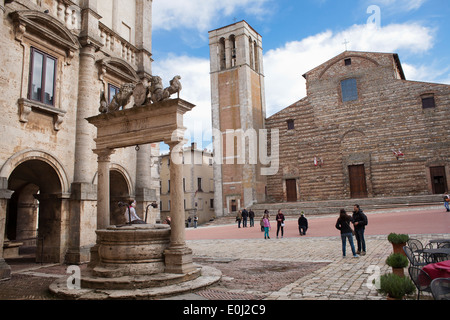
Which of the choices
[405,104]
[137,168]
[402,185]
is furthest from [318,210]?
[137,168]

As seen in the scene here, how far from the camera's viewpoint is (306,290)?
20.4 ft

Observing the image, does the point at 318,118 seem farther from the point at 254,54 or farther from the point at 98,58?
the point at 98,58

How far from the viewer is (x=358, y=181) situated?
33.5 meters

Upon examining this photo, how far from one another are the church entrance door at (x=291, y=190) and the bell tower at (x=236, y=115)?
2.89 m

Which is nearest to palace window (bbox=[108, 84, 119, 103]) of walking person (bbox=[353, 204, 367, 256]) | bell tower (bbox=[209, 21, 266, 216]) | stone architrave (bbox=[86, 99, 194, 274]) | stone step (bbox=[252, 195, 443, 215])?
stone architrave (bbox=[86, 99, 194, 274])

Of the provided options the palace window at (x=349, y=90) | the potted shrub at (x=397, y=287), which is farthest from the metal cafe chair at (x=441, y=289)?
the palace window at (x=349, y=90)

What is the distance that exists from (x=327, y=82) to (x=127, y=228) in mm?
33780

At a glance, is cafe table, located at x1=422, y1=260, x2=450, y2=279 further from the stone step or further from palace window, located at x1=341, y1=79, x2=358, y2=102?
palace window, located at x1=341, y1=79, x2=358, y2=102

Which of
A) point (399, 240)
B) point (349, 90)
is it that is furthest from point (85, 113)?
point (349, 90)

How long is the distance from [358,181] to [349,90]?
31.5 ft

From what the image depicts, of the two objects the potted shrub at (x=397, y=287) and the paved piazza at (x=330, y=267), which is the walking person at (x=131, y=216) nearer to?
the paved piazza at (x=330, y=267)

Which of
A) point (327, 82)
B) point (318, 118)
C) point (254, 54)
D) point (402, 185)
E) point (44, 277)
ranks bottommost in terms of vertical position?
point (44, 277)

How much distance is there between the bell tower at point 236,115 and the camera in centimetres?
3709

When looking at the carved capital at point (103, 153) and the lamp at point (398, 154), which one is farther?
the lamp at point (398, 154)
